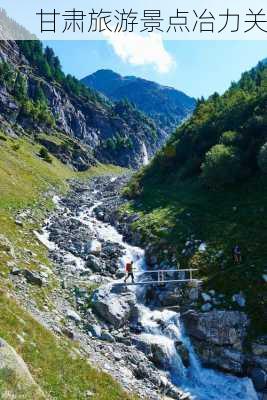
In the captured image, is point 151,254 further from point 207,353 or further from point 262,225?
point 207,353

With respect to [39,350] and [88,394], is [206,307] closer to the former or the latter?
[88,394]

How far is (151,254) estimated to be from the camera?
36906mm

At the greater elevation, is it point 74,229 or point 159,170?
point 159,170

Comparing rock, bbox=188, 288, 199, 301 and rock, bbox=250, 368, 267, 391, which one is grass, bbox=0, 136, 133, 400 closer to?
rock, bbox=250, 368, 267, 391

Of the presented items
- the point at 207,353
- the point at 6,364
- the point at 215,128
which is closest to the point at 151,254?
the point at 207,353

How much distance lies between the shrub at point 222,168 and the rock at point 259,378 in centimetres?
2545

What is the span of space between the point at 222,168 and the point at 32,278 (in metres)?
26.4

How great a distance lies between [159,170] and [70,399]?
54.7 metres

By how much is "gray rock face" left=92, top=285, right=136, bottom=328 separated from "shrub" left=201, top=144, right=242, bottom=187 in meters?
21.0

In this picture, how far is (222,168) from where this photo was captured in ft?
150

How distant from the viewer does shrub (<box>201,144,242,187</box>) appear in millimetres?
45500

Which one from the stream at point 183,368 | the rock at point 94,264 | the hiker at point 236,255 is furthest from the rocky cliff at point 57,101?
the stream at point 183,368

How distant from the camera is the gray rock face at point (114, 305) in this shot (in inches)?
1054

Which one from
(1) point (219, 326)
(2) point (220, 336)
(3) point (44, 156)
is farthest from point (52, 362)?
(3) point (44, 156)
